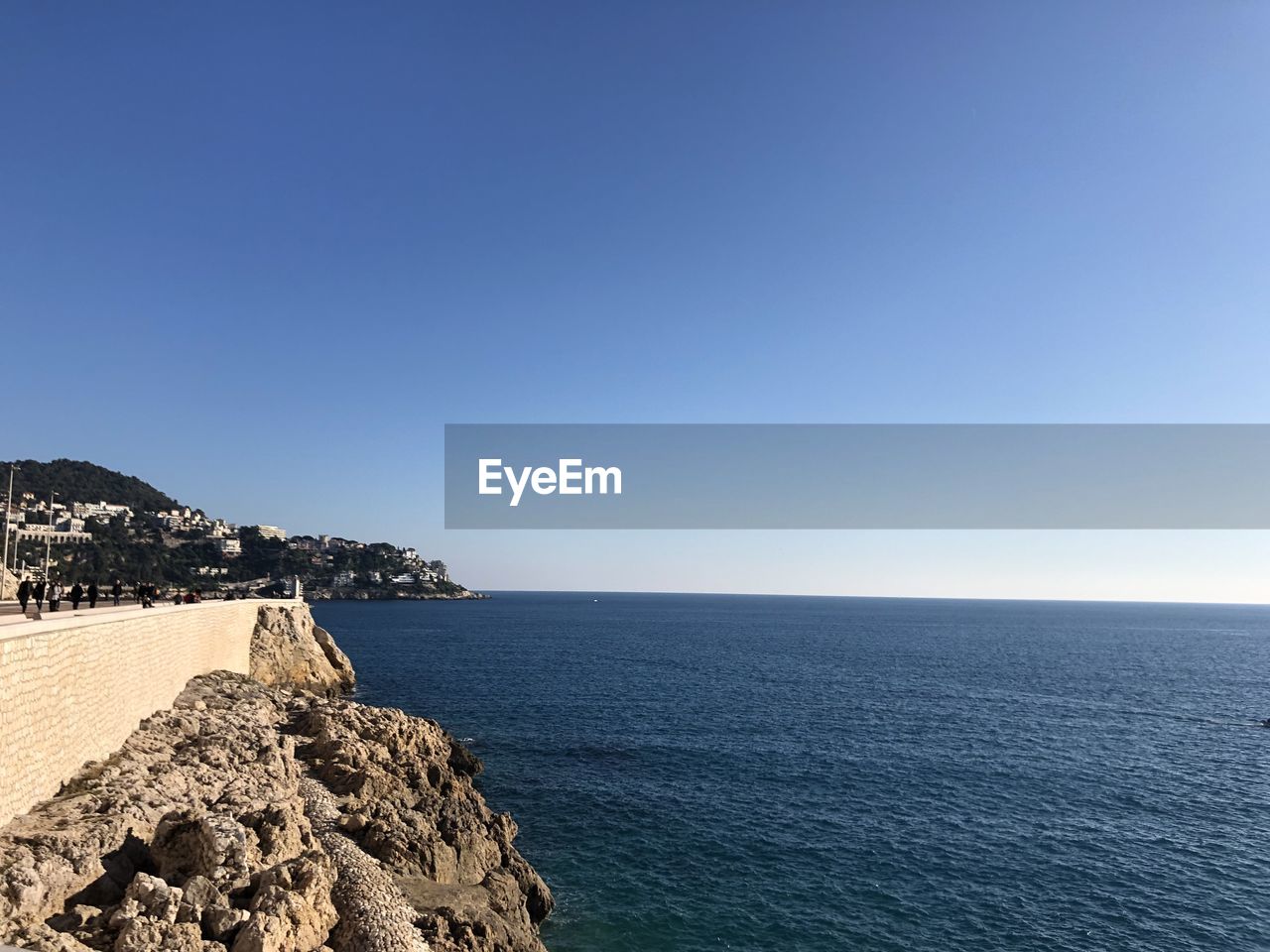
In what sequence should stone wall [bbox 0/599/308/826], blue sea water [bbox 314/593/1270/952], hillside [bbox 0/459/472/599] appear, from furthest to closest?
1. hillside [bbox 0/459/472/599]
2. blue sea water [bbox 314/593/1270/952]
3. stone wall [bbox 0/599/308/826]

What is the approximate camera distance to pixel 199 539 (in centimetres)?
17575

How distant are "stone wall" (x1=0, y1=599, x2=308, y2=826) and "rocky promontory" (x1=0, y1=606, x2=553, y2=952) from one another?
0.55m

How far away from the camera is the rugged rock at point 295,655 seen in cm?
4303

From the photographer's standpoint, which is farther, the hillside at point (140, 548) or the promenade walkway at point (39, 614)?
the hillside at point (140, 548)

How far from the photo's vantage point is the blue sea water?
20.5 meters

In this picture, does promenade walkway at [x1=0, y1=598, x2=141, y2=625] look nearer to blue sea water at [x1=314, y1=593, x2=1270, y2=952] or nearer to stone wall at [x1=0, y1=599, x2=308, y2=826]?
stone wall at [x1=0, y1=599, x2=308, y2=826]

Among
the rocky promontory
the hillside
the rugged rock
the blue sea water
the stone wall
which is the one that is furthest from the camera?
the hillside

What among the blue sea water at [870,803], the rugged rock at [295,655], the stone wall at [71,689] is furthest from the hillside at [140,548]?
the stone wall at [71,689]

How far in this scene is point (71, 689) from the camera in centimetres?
1524

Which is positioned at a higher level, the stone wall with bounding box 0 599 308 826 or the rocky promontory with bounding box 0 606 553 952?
the stone wall with bounding box 0 599 308 826

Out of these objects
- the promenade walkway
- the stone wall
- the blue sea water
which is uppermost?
the promenade walkway

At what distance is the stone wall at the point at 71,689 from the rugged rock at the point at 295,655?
17929 millimetres

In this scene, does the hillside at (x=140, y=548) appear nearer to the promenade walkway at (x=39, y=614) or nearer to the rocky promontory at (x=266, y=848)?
the promenade walkway at (x=39, y=614)

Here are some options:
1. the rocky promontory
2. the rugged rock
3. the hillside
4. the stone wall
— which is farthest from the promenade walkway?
the hillside
